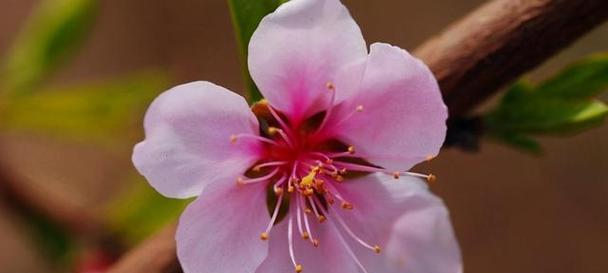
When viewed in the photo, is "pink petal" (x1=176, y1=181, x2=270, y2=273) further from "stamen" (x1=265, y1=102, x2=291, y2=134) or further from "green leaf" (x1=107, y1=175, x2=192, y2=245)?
"green leaf" (x1=107, y1=175, x2=192, y2=245)

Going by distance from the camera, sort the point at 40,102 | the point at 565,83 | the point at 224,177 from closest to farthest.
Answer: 1. the point at 224,177
2. the point at 565,83
3. the point at 40,102

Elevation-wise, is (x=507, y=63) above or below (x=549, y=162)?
above

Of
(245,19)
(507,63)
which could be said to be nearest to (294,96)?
(245,19)

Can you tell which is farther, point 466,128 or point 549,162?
point 549,162

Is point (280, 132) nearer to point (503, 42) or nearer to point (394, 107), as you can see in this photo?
point (394, 107)

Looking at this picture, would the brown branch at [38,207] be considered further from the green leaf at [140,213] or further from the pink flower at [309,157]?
the pink flower at [309,157]

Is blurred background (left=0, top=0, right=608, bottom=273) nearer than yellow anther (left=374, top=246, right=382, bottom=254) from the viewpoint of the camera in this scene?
No

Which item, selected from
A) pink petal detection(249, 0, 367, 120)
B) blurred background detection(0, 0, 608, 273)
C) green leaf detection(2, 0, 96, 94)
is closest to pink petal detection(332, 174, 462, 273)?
pink petal detection(249, 0, 367, 120)

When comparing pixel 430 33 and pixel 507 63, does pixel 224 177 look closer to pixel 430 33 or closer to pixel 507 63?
pixel 507 63

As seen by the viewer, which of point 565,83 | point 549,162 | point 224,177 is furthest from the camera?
point 549,162
